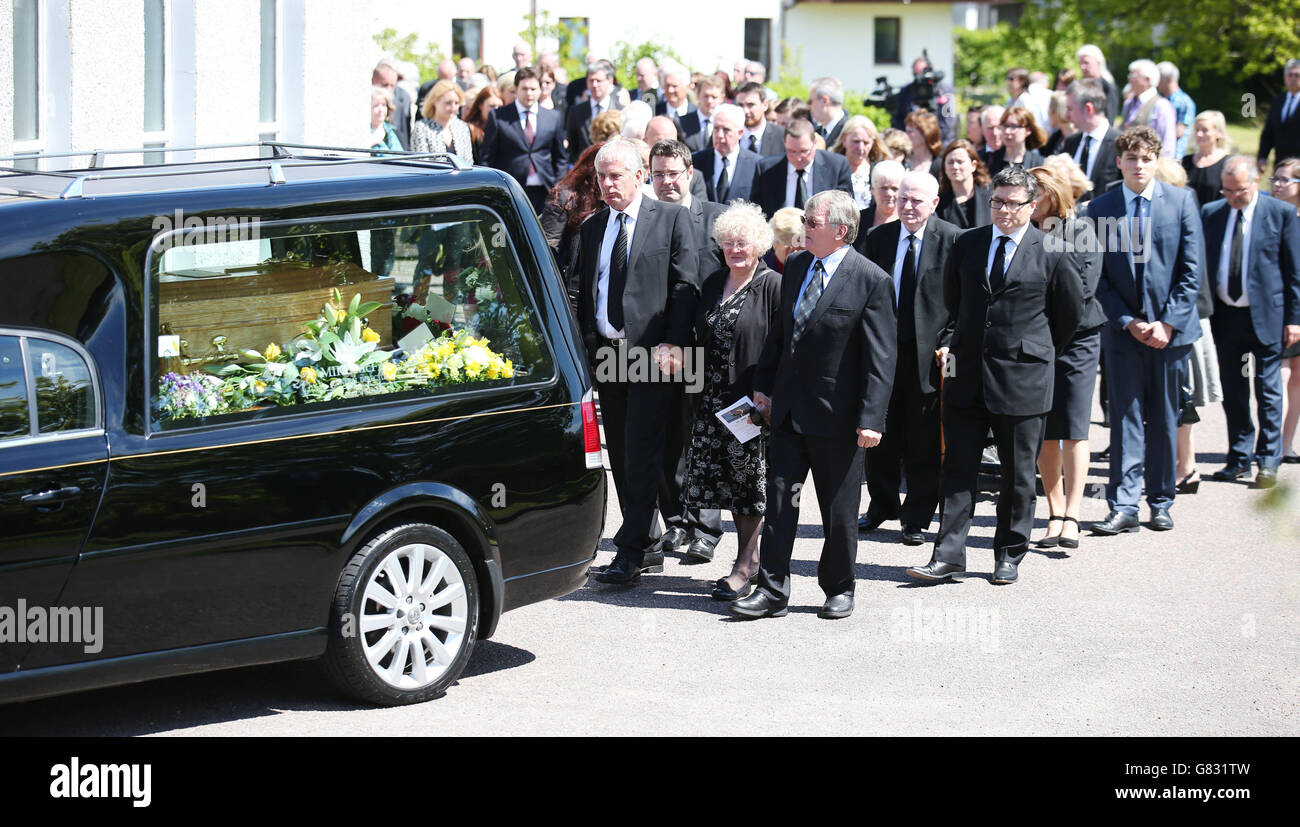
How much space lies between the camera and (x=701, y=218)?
930 cm

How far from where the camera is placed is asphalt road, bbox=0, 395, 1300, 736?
6285mm

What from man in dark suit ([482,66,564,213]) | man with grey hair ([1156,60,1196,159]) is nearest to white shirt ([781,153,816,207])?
man in dark suit ([482,66,564,213])

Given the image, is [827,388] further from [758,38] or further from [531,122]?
[758,38]

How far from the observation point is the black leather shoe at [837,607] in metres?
7.99

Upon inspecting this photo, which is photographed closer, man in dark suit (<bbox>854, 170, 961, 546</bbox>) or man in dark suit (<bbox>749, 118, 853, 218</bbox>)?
man in dark suit (<bbox>854, 170, 961, 546</bbox>)

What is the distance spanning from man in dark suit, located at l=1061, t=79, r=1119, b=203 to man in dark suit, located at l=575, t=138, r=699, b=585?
6.82 meters

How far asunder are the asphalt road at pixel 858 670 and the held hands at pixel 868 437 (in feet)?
2.99

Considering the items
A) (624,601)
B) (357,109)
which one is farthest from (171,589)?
(357,109)

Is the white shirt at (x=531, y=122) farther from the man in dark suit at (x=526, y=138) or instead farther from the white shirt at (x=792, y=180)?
the white shirt at (x=792, y=180)

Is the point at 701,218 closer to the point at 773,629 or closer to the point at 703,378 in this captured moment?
the point at 703,378

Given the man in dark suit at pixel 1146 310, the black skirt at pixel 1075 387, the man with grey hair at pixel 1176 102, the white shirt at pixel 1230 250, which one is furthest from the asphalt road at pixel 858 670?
the man with grey hair at pixel 1176 102

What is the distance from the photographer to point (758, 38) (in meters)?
58.1

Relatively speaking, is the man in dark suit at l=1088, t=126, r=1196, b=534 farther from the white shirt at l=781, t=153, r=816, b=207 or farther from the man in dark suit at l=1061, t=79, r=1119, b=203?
the man in dark suit at l=1061, t=79, r=1119, b=203

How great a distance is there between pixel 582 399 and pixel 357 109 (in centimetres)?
908
